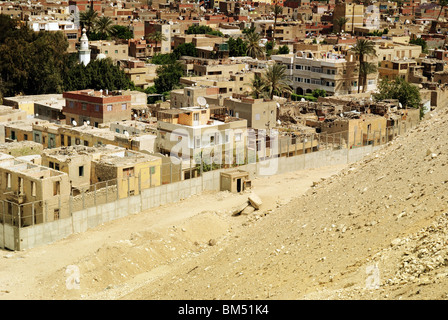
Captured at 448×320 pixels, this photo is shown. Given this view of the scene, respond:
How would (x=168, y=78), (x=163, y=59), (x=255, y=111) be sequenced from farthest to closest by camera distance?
(x=163, y=59)
(x=168, y=78)
(x=255, y=111)

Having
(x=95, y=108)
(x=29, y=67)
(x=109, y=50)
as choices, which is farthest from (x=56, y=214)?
(x=109, y=50)

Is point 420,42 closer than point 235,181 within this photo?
No

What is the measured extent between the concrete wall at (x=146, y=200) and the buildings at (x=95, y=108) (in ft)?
32.5

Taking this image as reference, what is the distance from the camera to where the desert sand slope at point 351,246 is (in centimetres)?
1535

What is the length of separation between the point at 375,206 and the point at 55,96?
37.5 meters

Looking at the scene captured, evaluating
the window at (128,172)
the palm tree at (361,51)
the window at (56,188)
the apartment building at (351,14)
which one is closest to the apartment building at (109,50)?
the palm tree at (361,51)

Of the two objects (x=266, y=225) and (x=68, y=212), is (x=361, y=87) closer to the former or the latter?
(x=68, y=212)

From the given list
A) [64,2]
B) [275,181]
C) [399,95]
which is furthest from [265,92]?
[64,2]

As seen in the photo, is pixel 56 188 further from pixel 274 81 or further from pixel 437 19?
pixel 437 19

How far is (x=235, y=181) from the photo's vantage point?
37.4 m

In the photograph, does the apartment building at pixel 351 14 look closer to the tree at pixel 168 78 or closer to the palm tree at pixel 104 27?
the palm tree at pixel 104 27

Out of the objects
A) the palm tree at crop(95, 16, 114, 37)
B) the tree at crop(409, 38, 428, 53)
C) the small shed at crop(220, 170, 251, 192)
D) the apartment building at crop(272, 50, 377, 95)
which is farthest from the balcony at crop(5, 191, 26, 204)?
the tree at crop(409, 38, 428, 53)

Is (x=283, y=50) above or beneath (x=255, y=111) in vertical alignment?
above

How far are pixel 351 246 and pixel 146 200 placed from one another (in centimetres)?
1721
